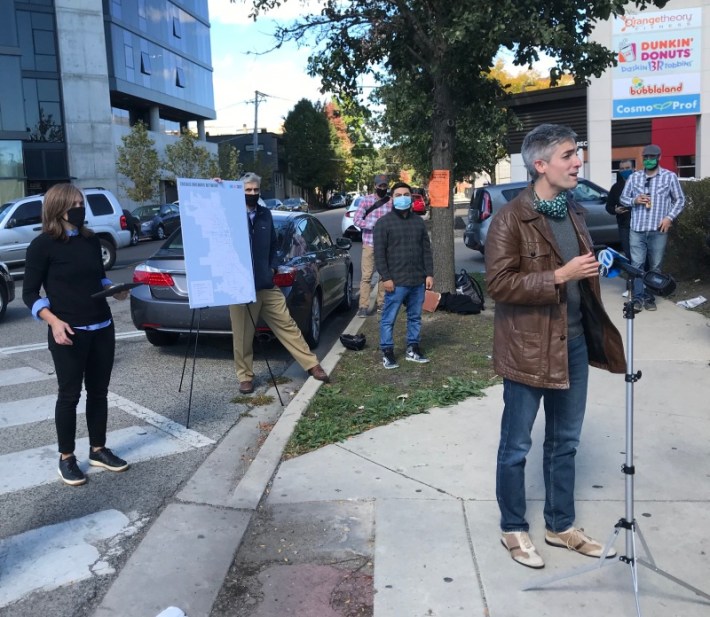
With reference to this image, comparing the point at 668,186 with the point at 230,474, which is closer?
the point at 230,474

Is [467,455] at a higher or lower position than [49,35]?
lower

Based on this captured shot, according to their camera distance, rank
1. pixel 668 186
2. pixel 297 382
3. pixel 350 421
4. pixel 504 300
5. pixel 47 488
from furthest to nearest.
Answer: pixel 668 186
pixel 297 382
pixel 350 421
pixel 47 488
pixel 504 300

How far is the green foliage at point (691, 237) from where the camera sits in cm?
959

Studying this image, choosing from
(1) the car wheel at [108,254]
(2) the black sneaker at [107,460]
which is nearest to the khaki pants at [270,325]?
(2) the black sneaker at [107,460]

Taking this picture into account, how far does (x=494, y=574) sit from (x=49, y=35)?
4360 centimetres

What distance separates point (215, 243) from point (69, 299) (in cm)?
169

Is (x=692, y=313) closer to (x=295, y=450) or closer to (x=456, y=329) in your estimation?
(x=456, y=329)

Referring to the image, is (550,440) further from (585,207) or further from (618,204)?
(585,207)

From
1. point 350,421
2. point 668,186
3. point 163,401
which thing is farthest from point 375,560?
point 668,186

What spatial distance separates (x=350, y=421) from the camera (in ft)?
18.7

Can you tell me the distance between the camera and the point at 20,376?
25.0ft

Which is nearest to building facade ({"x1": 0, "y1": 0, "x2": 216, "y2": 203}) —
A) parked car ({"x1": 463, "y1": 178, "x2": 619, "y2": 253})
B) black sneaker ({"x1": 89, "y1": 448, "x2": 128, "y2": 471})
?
parked car ({"x1": 463, "y1": 178, "x2": 619, "y2": 253})

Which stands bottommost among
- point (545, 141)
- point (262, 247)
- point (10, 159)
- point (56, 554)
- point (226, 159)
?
point (56, 554)

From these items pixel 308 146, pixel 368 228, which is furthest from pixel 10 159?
pixel 308 146
